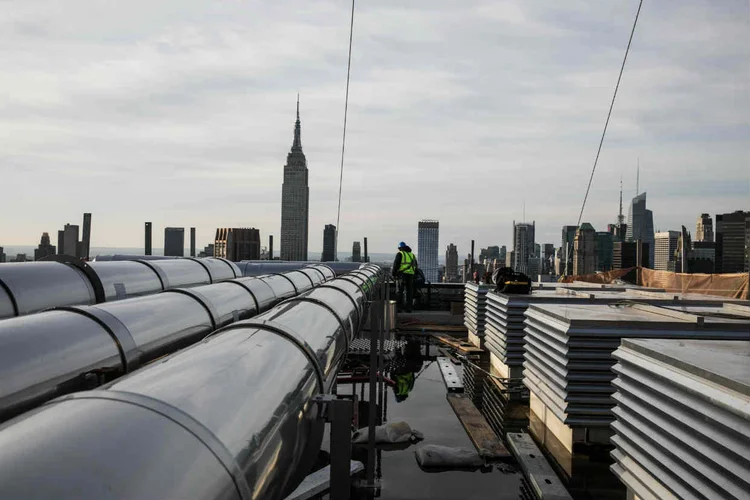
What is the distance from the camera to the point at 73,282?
23.4 feet

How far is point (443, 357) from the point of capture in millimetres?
15766

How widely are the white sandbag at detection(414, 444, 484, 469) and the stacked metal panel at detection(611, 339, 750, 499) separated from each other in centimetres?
242

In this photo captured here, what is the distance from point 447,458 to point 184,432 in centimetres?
649

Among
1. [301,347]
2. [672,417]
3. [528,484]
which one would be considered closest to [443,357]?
[528,484]

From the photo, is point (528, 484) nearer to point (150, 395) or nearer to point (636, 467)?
point (636, 467)

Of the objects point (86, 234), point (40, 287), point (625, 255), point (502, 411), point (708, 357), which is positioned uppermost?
point (625, 255)

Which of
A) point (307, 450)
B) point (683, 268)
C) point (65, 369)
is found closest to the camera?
point (307, 450)

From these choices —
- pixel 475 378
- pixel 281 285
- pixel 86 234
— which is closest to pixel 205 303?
pixel 281 285

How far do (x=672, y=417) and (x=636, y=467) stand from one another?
1.02 meters

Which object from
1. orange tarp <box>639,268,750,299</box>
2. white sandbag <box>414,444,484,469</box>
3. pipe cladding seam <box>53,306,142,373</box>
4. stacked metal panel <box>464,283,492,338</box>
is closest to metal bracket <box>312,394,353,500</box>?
pipe cladding seam <box>53,306,142,373</box>

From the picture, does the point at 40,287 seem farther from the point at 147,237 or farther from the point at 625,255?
the point at 625,255

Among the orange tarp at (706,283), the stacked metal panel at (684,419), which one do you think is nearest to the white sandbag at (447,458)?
the stacked metal panel at (684,419)

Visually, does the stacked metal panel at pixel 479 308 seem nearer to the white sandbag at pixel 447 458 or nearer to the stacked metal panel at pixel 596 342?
the stacked metal panel at pixel 596 342

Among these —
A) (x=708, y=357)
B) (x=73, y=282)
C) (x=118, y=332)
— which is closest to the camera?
(x=118, y=332)
